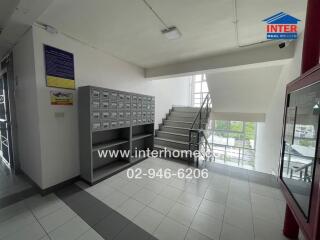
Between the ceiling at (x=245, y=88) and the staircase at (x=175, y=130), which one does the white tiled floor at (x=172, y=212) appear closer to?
the staircase at (x=175, y=130)

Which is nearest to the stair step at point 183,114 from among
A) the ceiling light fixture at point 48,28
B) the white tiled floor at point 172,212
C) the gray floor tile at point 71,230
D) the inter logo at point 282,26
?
the white tiled floor at point 172,212

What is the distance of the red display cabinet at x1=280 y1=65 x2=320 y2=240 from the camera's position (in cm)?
88

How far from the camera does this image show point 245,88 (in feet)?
12.5

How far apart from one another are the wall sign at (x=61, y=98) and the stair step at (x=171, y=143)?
2.73 meters

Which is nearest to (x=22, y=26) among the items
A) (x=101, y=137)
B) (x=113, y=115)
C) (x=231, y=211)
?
(x=113, y=115)

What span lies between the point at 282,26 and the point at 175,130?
3461 mm

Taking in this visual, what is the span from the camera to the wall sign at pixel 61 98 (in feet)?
7.22

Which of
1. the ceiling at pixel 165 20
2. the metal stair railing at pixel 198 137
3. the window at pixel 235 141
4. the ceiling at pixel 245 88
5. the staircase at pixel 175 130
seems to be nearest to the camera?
the ceiling at pixel 165 20

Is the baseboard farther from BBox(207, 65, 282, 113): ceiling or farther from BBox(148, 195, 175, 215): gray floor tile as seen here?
BBox(207, 65, 282, 113): ceiling

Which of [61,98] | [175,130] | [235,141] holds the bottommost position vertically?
A: [235,141]

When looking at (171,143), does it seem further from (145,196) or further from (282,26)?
(282,26)

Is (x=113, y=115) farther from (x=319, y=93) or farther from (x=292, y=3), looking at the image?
(x=292, y=3)

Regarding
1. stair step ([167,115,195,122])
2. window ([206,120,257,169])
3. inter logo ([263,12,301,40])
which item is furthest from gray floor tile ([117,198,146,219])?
window ([206,120,257,169])

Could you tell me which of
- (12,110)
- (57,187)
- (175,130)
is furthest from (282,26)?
(12,110)
